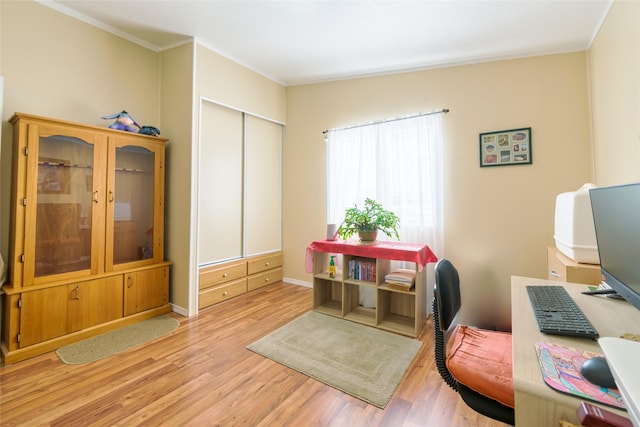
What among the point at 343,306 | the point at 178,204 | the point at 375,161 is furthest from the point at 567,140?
the point at 178,204

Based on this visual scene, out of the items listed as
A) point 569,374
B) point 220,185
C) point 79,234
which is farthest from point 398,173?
point 79,234

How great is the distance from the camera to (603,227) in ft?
3.89

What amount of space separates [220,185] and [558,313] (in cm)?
307

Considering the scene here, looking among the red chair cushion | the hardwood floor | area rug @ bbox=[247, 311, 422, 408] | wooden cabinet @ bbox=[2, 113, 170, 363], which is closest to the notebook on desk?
the red chair cushion

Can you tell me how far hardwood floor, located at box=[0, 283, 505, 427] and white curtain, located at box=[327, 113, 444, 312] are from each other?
126 centimetres

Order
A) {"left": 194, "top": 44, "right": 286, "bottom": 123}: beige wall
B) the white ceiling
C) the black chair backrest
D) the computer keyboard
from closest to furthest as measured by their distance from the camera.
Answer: the computer keyboard < the black chair backrest < the white ceiling < {"left": 194, "top": 44, "right": 286, "bottom": 123}: beige wall

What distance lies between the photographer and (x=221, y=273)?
10.4 ft

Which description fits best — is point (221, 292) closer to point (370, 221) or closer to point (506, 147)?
point (370, 221)

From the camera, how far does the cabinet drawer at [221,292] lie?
300cm

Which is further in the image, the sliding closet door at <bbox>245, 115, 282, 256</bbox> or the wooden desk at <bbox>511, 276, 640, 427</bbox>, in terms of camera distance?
the sliding closet door at <bbox>245, 115, 282, 256</bbox>

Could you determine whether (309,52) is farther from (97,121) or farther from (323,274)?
(323,274)

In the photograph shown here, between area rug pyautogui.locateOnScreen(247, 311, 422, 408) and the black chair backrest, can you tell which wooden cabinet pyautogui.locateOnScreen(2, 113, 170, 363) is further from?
the black chair backrest

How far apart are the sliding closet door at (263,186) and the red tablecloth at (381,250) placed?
0.97m

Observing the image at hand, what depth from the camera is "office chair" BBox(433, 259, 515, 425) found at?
1093 millimetres
